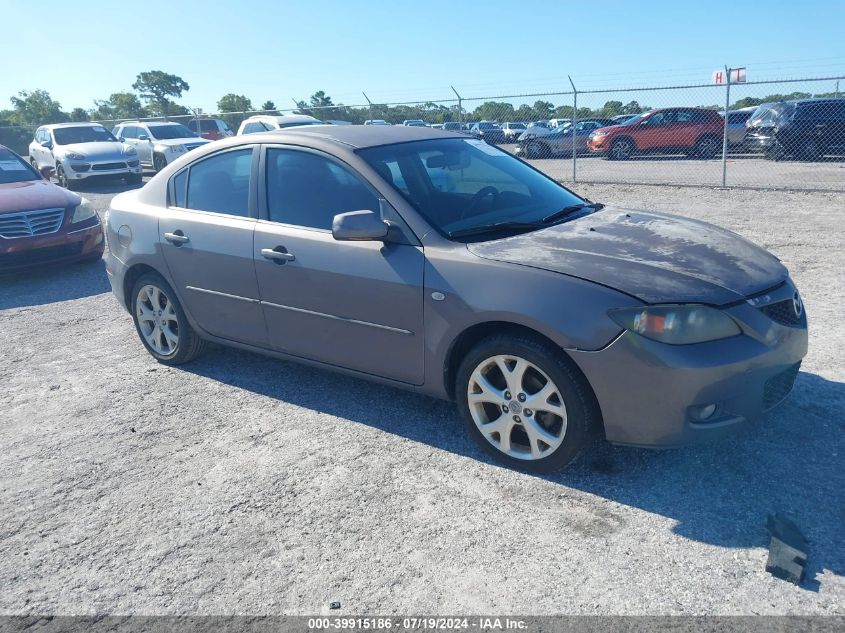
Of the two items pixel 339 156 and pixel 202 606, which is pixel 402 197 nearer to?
pixel 339 156

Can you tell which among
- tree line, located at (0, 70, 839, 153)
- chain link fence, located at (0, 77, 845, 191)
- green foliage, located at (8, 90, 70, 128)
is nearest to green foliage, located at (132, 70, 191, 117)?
tree line, located at (0, 70, 839, 153)

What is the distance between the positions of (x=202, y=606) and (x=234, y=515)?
0.61 metres

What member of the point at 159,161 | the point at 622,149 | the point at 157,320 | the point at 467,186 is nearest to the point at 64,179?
the point at 159,161

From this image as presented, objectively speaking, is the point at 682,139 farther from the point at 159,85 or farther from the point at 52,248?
the point at 159,85

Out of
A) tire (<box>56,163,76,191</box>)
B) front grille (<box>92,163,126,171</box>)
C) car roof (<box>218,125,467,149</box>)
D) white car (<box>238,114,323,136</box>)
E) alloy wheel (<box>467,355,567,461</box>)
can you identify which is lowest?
alloy wheel (<box>467,355,567,461</box>)

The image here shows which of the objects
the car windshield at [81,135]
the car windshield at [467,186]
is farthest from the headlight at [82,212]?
the car windshield at [81,135]

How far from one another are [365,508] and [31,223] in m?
6.89

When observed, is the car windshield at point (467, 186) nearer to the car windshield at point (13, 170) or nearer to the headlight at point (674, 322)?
the headlight at point (674, 322)

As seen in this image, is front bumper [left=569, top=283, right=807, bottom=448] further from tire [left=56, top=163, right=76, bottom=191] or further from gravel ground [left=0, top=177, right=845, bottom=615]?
tire [left=56, top=163, right=76, bottom=191]

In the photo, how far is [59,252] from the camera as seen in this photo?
27.7 feet

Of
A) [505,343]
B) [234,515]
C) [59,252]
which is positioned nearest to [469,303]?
[505,343]

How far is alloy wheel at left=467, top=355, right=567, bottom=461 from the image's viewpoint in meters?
3.33

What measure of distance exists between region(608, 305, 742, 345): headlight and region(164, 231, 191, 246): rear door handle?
9.69 feet

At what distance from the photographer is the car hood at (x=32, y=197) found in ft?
27.2
